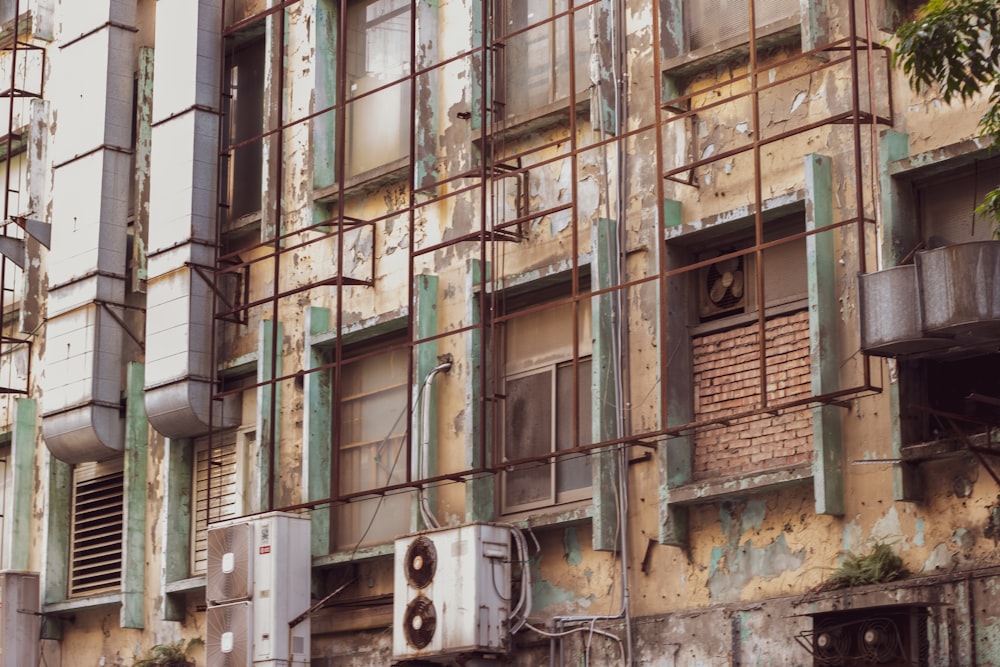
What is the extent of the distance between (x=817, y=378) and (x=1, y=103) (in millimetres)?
12182

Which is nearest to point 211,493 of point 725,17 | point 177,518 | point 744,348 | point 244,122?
point 177,518

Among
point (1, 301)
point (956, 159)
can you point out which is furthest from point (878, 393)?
point (1, 301)

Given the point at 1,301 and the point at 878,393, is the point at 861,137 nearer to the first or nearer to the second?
the point at 878,393

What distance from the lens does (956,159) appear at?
12.1 metres

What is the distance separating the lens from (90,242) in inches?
736

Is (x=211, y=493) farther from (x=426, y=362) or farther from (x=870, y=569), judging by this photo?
(x=870, y=569)

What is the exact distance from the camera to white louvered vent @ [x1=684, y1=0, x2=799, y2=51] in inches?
543

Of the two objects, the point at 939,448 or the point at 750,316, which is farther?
the point at 750,316

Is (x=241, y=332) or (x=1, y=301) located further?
(x=1, y=301)

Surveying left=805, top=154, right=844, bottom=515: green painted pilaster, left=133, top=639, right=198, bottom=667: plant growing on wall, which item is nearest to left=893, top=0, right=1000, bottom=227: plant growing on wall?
left=805, top=154, right=844, bottom=515: green painted pilaster

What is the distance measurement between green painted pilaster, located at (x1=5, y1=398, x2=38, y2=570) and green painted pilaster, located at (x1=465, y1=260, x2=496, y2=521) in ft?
20.3

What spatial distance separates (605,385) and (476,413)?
137 centimetres

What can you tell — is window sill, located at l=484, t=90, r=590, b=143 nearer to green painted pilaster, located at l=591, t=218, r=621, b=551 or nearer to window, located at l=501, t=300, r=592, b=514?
green painted pilaster, located at l=591, t=218, r=621, b=551

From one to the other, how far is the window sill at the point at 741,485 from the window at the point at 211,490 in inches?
217
